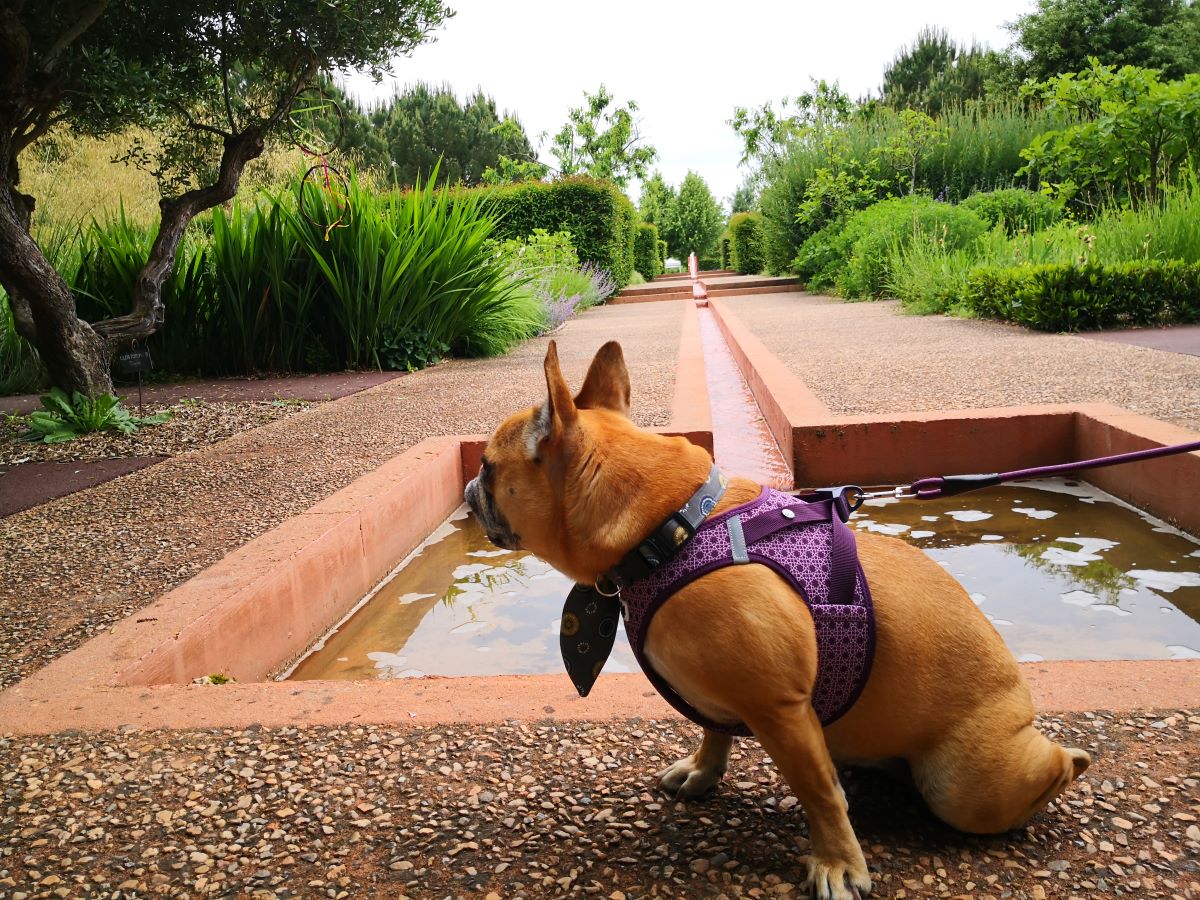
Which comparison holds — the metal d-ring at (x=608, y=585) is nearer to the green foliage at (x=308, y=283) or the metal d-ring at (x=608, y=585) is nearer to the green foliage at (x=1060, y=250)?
the green foliage at (x=308, y=283)

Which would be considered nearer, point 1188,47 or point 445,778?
point 445,778

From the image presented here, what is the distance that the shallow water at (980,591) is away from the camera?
3.49 metres

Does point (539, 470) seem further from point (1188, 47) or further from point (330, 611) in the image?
point (1188, 47)

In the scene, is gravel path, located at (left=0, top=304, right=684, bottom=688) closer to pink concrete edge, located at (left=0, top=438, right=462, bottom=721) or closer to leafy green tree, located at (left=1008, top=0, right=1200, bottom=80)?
pink concrete edge, located at (left=0, top=438, right=462, bottom=721)

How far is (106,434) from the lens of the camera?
22.9 feet

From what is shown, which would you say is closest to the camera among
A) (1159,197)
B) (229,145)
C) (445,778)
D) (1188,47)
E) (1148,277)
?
(445,778)

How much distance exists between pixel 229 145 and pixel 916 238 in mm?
11367

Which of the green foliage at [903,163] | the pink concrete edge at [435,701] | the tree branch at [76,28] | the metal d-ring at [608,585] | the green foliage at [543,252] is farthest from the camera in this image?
the green foliage at [903,163]

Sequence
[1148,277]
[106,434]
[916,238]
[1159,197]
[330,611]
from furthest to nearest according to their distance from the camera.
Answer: [916,238] < [1159,197] < [1148,277] < [106,434] < [330,611]

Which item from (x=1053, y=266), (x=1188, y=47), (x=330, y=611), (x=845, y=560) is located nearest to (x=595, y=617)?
(x=845, y=560)

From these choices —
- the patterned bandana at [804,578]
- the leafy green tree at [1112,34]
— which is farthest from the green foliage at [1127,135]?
the leafy green tree at [1112,34]

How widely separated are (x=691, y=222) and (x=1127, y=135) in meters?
49.4

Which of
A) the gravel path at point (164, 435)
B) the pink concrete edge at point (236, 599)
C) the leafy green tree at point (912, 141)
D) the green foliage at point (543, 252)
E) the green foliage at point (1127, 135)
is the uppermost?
the leafy green tree at point (912, 141)

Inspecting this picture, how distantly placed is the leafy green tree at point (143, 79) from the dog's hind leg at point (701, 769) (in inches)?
266
